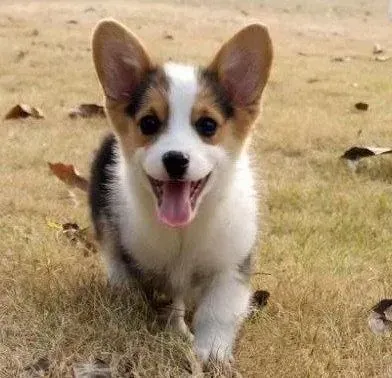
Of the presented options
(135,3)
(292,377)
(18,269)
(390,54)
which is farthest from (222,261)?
(135,3)

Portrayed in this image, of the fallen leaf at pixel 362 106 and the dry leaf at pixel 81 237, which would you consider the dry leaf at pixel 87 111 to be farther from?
the dry leaf at pixel 81 237

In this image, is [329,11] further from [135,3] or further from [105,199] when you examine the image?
[105,199]

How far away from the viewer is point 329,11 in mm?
20688

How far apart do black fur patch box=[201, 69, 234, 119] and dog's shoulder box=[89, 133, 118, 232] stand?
0.62m

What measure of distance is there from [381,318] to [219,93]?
3.45ft

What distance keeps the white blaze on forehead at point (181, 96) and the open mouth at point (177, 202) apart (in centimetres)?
20

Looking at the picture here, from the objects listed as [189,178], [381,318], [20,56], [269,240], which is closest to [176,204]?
[189,178]

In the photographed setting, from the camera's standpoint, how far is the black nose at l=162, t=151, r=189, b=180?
9.82ft

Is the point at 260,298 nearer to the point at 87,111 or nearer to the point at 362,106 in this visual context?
the point at 87,111

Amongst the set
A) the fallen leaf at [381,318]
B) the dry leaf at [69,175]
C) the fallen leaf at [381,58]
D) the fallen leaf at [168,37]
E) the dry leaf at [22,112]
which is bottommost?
the fallen leaf at [168,37]

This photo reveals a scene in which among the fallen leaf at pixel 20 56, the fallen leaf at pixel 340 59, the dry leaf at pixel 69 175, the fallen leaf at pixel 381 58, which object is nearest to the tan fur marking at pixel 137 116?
the dry leaf at pixel 69 175

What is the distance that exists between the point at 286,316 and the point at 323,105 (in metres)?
4.78

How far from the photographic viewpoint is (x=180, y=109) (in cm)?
317

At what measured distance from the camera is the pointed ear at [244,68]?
341 cm
